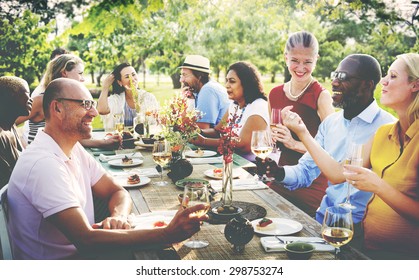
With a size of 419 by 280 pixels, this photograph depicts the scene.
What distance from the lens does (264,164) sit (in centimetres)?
274

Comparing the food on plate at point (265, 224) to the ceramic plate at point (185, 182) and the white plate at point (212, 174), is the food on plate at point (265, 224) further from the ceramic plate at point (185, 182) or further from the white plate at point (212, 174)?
the white plate at point (212, 174)

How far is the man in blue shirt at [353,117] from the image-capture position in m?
2.80

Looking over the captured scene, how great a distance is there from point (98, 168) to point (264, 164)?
3.34 feet

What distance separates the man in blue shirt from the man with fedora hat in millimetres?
2622

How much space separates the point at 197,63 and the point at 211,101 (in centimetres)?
54

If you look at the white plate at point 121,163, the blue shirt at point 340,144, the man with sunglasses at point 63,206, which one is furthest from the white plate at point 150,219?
the white plate at point 121,163

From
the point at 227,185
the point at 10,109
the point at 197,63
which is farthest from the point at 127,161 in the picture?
the point at 197,63

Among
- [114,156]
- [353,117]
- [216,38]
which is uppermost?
[216,38]

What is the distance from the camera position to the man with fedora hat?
5.48 metres

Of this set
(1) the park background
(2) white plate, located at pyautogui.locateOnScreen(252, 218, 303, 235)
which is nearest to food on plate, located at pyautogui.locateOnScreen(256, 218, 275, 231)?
(2) white plate, located at pyautogui.locateOnScreen(252, 218, 303, 235)

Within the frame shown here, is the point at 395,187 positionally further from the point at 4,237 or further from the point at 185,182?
the point at 4,237

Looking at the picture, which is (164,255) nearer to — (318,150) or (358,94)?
(318,150)

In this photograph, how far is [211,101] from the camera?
5.46 meters
